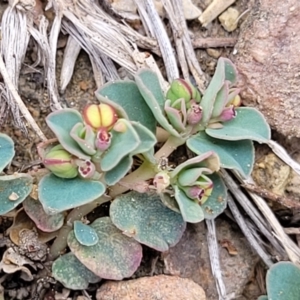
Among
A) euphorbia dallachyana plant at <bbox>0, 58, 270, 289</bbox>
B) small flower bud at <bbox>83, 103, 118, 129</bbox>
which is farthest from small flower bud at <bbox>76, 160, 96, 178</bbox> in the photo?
small flower bud at <bbox>83, 103, 118, 129</bbox>

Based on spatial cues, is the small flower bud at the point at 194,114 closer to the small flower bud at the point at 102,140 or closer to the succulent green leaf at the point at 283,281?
the small flower bud at the point at 102,140

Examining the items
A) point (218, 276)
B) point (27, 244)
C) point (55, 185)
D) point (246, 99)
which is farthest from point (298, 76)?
point (27, 244)

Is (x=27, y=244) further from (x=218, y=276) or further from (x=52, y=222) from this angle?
(x=218, y=276)

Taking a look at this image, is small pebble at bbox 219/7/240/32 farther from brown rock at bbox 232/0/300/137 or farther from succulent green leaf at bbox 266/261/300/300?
succulent green leaf at bbox 266/261/300/300

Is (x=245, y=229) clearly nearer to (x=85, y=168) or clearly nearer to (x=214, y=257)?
(x=214, y=257)

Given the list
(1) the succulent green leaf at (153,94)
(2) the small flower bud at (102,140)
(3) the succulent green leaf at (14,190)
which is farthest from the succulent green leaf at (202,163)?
(3) the succulent green leaf at (14,190)

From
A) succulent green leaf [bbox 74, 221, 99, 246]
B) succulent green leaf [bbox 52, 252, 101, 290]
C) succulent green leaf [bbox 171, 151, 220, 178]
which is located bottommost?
succulent green leaf [bbox 52, 252, 101, 290]

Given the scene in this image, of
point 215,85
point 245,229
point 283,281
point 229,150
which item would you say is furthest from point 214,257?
point 215,85
